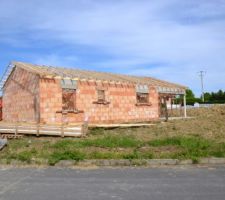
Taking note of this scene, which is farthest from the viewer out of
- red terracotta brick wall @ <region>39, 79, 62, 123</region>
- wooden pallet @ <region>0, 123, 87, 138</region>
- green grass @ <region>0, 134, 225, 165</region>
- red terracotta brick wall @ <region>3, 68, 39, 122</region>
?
red terracotta brick wall @ <region>3, 68, 39, 122</region>

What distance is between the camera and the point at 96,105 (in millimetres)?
25984

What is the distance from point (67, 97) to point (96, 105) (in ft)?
7.50

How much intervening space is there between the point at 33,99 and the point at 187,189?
1658 cm

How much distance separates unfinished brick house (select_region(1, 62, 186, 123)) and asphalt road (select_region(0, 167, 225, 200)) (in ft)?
38.3

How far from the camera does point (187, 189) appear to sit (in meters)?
8.38

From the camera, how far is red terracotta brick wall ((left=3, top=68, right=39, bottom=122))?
23.5 meters

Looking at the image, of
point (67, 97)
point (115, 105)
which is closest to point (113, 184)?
point (67, 97)

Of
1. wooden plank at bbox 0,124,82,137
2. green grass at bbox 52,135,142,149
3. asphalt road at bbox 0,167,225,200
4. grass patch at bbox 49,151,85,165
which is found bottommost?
asphalt road at bbox 0,167,225,200

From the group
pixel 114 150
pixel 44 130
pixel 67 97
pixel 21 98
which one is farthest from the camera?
pixel 21 98

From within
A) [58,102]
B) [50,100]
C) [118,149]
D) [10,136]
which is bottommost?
[118,149]

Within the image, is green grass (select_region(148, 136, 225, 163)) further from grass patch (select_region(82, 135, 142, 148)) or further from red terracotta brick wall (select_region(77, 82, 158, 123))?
red terracotta brick wall (select_region(77, 82, 158, 123))

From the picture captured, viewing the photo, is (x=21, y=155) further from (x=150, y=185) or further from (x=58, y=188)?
(x=150, y=185)

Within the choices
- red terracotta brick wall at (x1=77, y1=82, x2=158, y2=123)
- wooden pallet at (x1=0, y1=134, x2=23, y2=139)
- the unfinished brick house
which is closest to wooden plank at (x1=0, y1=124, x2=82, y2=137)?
wooden pallet at (x1=0, y1=134, x2=23, y2=139)

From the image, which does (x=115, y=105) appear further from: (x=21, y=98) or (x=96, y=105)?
(x=21, y=98)
